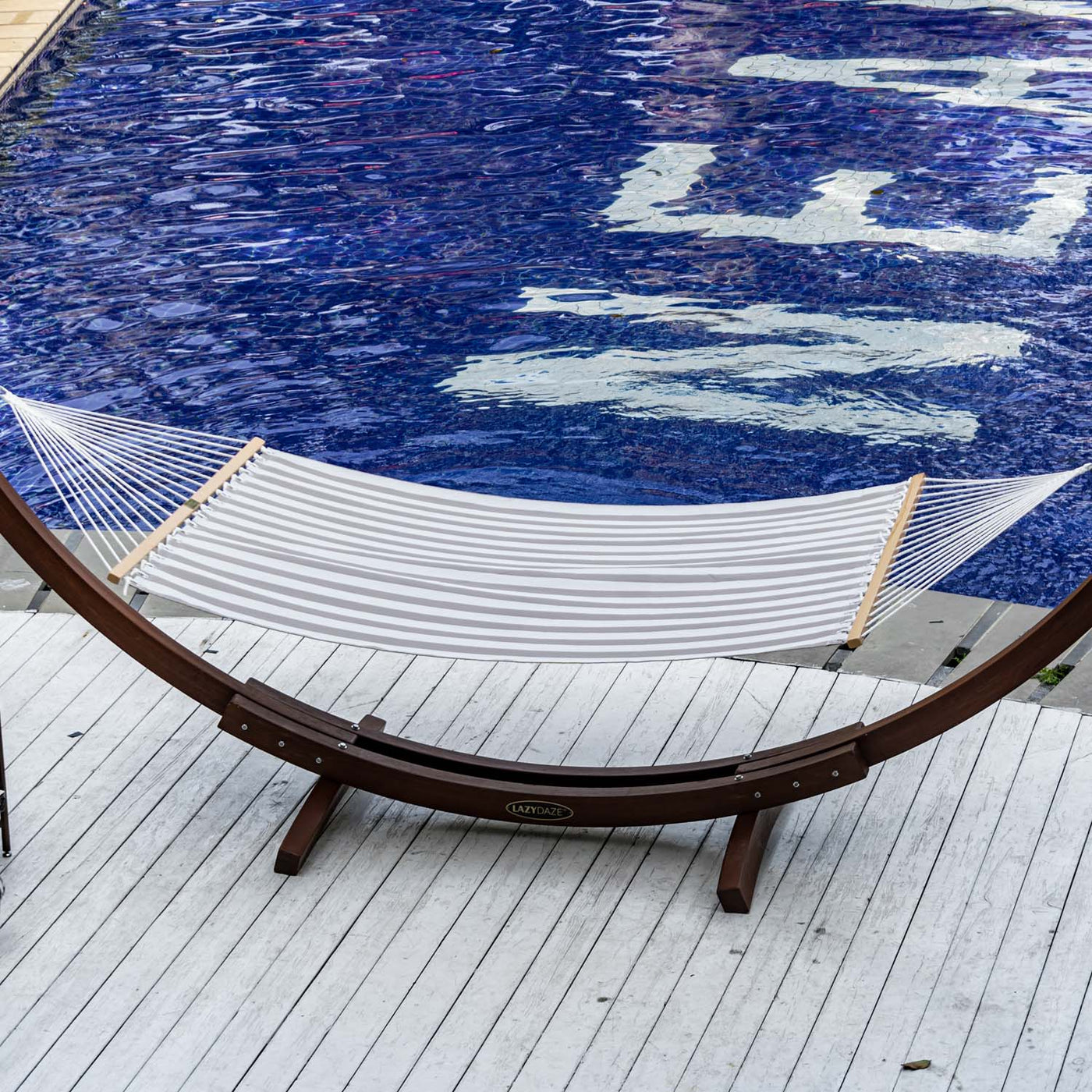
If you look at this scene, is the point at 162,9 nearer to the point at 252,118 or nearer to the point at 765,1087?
the point at 252,118

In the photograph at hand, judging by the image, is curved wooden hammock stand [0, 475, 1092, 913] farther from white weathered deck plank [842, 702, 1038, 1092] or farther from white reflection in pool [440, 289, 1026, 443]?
white reflection in pool [440, 289, 1026, 443]

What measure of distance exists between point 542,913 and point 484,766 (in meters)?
0.31

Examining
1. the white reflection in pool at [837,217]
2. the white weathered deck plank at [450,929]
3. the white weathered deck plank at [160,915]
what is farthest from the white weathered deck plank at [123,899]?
the white reflection in pool at [837,217]

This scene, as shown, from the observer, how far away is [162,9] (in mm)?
9211

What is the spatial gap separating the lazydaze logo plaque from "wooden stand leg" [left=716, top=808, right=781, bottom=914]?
0.30m

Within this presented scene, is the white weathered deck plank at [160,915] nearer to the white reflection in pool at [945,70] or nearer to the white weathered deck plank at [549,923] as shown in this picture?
the white weathered deck plank at [549,923]

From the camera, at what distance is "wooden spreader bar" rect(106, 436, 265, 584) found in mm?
2842

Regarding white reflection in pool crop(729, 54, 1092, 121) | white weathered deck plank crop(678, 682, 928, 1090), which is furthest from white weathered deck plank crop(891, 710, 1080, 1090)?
white reflection in pool crop(729, 54, 1092, 121)

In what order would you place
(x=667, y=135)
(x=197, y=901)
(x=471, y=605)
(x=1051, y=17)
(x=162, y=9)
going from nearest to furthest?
(x=197, y=901) → (x=471, y=605) → (x=667, y=135) → (x=1051, y=17) → (x=162, y=9)

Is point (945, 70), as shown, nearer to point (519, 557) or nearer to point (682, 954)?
point (519, 557)

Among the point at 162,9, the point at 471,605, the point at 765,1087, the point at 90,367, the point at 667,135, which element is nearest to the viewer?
the point at 765,1087

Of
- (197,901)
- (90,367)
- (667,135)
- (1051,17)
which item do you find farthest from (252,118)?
(197,901)

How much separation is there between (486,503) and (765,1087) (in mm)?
1460

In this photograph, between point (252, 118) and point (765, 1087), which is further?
point (252, 118)
